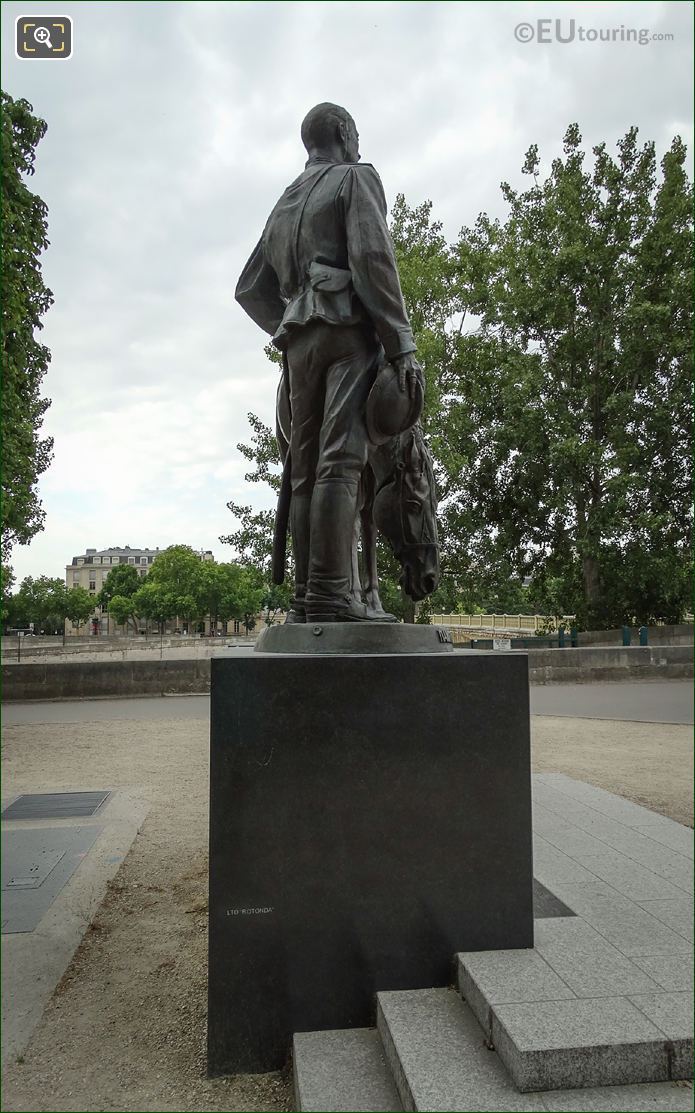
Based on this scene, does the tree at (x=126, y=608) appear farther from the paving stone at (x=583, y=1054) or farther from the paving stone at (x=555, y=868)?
the paving stone at (x=583, y=1054)

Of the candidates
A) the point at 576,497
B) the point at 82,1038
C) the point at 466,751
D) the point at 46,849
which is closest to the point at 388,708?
the point at 466,751

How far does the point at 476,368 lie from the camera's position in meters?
23.6

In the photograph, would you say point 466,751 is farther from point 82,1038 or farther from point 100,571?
point 100,571

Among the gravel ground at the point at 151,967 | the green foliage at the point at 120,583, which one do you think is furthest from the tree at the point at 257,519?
the green foliage at the point at 120,583

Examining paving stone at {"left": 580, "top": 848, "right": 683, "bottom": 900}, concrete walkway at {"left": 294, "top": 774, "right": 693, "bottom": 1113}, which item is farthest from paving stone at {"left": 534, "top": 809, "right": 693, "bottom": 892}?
concrete walkway at {"left": 294, "top": 774, "right": 693, "bottom": 1113}

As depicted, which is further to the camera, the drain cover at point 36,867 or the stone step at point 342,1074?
the drain cover at point 36,867

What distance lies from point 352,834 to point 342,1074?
74cm

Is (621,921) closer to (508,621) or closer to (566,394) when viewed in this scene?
(566,394)

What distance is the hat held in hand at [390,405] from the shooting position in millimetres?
3309

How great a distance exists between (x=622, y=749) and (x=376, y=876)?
699cm

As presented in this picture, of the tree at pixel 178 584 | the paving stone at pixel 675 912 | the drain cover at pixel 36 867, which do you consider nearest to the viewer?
the paving stone at pixel 675 912

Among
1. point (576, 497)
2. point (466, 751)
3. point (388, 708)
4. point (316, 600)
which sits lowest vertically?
point (466, 751)

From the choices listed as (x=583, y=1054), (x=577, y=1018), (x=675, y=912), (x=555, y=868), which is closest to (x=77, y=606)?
(x=555, y=868)

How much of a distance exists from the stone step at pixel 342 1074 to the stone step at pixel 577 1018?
362mm
